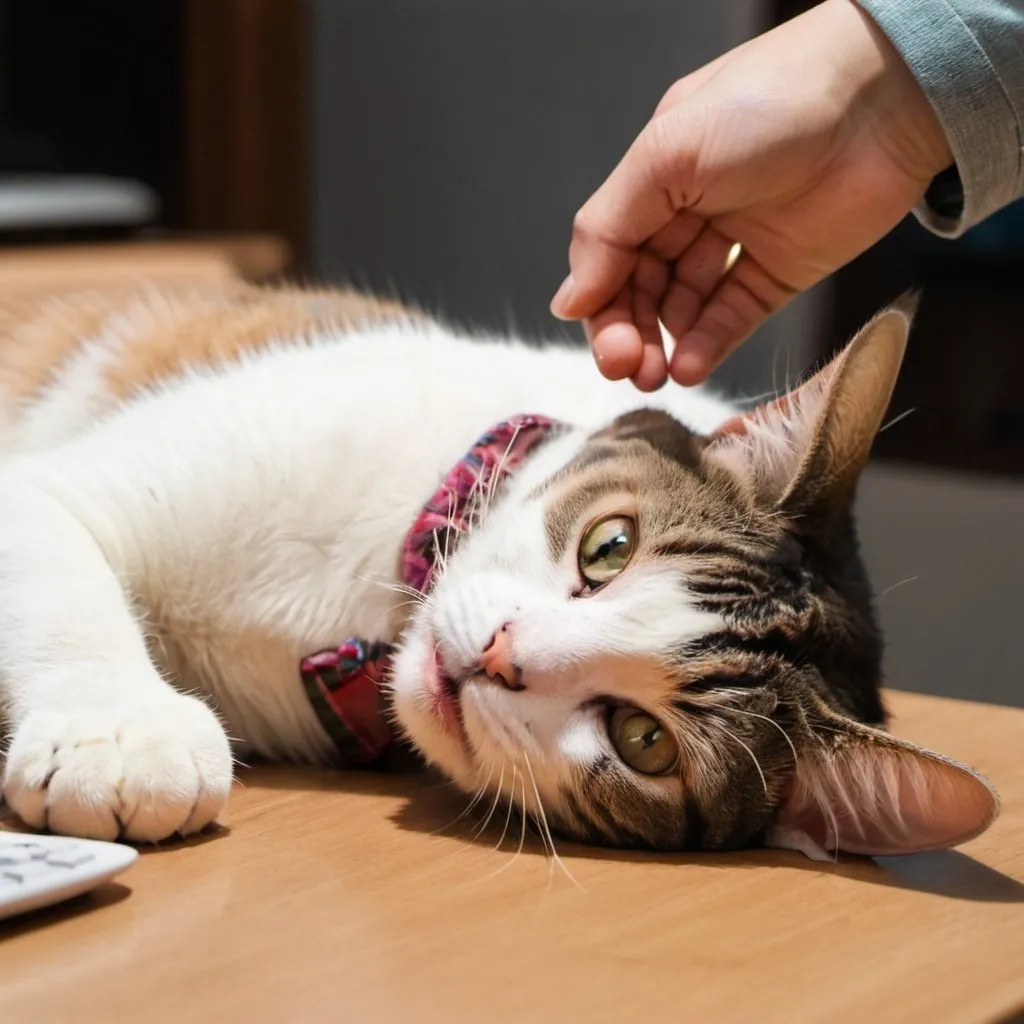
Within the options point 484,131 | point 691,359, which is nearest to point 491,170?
point 484,131

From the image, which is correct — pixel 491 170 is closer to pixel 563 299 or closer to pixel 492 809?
pixel 563 299

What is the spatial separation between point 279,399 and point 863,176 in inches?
24.0

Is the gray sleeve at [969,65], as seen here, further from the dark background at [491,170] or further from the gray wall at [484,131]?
the gray wall at [484,131]

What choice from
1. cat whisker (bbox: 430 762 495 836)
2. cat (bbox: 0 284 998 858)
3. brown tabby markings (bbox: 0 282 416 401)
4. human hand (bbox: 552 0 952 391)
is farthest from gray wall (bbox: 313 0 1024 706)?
cat whisker (bbox: 430 762 495 836)

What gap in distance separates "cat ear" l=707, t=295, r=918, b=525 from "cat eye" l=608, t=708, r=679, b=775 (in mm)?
257

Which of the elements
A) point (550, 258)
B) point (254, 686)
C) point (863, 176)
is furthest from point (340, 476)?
point (550, 258)

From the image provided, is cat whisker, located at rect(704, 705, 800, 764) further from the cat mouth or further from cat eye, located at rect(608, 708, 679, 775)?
the cat mouth

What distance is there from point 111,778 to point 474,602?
1.06 ft

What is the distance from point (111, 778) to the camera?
1.08m

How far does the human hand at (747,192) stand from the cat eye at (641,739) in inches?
14.0

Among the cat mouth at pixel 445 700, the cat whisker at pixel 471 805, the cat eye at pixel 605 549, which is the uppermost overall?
the cat eye at pixel 605 549

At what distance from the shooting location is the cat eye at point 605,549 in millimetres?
1254

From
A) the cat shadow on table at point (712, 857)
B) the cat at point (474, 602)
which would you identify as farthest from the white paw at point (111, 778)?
the cat shadow on table at point (712, 857)

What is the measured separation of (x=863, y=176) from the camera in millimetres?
1397
